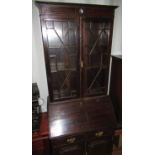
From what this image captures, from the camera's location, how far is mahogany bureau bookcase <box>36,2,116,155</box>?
5.11ft

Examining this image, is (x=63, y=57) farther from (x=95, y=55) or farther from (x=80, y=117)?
(x=80, y=117)

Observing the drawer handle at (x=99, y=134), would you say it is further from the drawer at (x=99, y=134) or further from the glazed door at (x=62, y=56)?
the glazed door at (x=62, y=56)

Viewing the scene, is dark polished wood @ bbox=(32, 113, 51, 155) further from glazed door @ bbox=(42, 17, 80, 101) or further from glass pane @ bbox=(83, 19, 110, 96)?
glass pane @ bbox=(83, 19, 110, 96)

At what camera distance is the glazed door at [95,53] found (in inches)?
66.1

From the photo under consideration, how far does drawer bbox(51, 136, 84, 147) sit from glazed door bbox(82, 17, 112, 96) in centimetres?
58

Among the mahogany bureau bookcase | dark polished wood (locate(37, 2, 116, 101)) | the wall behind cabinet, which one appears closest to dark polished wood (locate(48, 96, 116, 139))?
the mahogany bureau bookcase

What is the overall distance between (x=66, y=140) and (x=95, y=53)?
1168mm

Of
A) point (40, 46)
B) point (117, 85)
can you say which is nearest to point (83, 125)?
point (117, 85)

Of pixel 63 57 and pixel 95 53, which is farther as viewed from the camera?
pixel 95 53

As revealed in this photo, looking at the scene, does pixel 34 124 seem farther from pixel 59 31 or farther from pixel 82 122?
pixel 59 31

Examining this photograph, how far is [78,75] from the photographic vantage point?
1765mm
